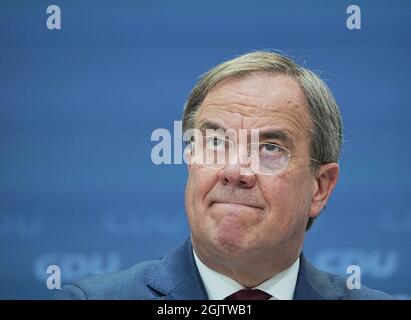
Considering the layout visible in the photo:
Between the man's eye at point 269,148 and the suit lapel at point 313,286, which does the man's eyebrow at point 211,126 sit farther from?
the suit lapel at point 313,286

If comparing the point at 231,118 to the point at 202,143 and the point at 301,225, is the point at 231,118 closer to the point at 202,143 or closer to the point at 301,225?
the point at 202,143

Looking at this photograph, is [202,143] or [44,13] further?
[44,13]

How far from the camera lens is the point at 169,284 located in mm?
2188

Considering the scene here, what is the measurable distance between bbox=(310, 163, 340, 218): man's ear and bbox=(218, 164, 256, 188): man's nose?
0.98 feet

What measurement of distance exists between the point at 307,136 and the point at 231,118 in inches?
10.7

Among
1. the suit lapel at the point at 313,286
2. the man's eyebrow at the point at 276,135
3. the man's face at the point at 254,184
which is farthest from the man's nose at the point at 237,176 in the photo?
the suit lapel at the point at 313,286

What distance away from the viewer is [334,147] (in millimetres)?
2344

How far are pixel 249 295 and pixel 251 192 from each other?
14.4 inches

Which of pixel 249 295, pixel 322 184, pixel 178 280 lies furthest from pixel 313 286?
pixel 178 280

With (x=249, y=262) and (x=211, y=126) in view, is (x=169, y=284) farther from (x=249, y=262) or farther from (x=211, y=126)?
(x=211, y=126)
